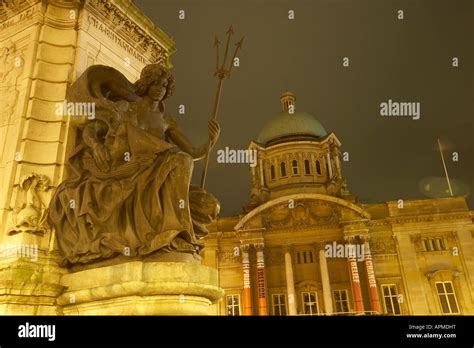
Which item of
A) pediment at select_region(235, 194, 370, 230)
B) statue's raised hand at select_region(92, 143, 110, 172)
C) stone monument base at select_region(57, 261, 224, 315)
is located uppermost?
pediment at select_region(235, 194, 370, 230)

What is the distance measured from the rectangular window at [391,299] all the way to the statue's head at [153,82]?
32.1 m

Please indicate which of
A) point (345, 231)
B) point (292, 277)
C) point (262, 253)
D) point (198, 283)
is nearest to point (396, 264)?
point (345, 231)

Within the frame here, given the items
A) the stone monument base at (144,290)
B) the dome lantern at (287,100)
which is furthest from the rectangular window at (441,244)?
the stone monument base at (144,290)

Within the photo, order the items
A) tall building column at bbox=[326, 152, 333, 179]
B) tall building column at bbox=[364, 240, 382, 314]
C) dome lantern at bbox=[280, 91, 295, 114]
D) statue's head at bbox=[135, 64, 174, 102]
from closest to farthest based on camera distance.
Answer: statue's head at bbox=[135, 64, 174, 102] → tall building column at bbox=[364, 240, 382, 314] → tall building column at bbox=[326, 152, 333, 179] → dome lantern at bbox=[280, 91, 295, 114]

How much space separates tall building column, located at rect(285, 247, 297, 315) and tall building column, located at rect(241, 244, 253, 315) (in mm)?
3317

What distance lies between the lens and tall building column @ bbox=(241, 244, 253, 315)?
3300cm

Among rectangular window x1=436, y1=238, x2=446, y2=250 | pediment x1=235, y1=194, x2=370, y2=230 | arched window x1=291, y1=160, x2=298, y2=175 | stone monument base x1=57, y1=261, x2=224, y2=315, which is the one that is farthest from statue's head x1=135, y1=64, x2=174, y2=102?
arched window x1=291, y1=160, x2=298, y2=175

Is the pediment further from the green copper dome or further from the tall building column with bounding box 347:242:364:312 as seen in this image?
the green copper dome

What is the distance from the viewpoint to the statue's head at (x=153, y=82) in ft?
17.2

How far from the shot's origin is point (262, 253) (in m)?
34.2

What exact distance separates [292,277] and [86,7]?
30.3m

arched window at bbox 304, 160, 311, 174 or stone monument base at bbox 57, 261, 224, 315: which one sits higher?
arched window at bbox 304, 160, 311, 174

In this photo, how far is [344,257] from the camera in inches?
1324
